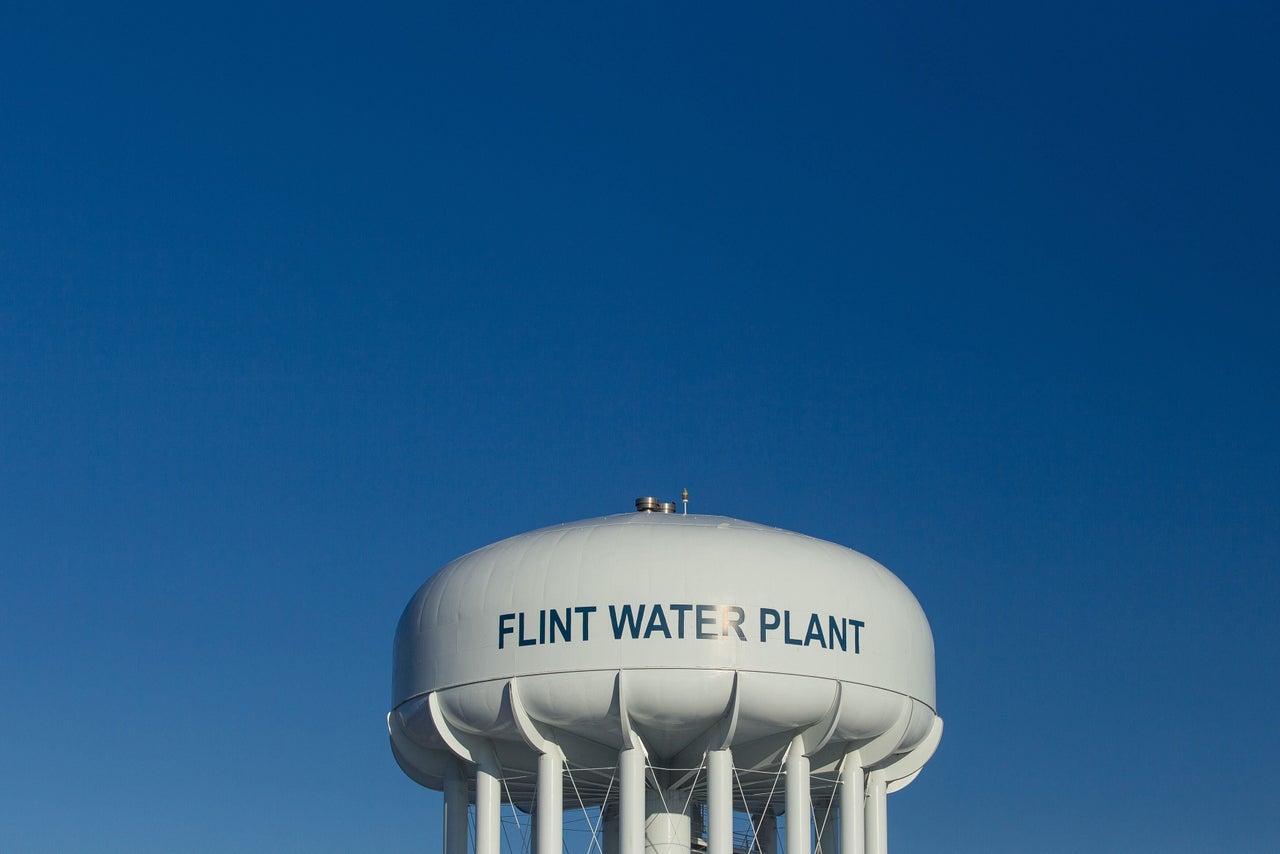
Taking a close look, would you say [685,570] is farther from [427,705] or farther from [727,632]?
[427,705]

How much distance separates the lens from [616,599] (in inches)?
1399

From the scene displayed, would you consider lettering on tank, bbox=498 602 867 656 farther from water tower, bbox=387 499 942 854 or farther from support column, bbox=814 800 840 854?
support column, bbox=814 800 840 854

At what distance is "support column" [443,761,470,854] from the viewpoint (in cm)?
3738

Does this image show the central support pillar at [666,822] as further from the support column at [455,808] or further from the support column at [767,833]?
the support column at [455,808]

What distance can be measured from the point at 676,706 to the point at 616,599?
2059mm

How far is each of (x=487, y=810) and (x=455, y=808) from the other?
4.87ft

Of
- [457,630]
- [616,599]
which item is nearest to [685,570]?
[616,599]

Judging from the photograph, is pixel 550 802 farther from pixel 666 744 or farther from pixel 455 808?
pixel 455 808

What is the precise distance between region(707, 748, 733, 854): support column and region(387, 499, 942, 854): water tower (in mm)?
34

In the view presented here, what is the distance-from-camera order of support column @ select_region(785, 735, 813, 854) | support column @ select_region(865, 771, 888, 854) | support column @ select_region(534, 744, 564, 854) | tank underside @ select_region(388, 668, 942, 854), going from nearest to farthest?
tank underside @ select_region(388, 668, 942, 854) < support column @ select_region(534, 744, 564, 854) < support column @ select_region(785, 735, 813, 854) < support column @ select_region(865, 771, 888, 854)

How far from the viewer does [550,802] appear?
35656 millimetres

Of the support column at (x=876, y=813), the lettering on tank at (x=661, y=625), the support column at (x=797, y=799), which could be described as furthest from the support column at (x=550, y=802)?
the support column at (x=876, y=813)

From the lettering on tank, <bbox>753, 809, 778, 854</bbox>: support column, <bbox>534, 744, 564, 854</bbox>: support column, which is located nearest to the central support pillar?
<bbox>753, 809, 778, 854</bbox>: support column

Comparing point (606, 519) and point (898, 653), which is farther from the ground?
point (606, 519)
